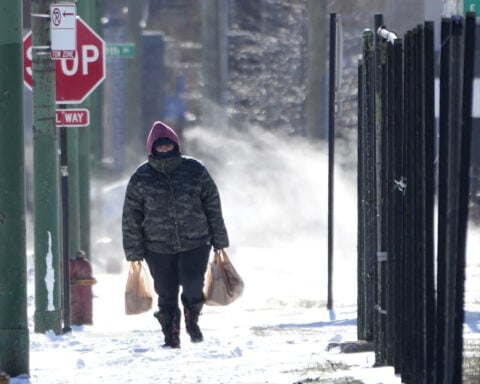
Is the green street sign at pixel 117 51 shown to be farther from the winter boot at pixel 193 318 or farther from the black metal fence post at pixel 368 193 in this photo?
the black metal fence post at pixel 368 193

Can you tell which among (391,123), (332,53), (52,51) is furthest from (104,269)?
(391,123)

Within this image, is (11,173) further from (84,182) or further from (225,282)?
(84,182)

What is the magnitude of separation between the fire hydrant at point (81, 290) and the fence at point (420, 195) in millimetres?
5301

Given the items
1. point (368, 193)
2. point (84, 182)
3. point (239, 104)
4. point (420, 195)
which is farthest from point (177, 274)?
point (239, 104)

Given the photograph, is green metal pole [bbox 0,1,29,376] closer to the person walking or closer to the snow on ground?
the snow on ground

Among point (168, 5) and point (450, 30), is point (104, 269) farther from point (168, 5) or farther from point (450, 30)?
point (168, 5)

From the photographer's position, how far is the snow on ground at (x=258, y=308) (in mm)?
9531

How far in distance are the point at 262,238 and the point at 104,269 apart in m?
3.96

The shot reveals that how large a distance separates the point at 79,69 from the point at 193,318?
3.39 metres

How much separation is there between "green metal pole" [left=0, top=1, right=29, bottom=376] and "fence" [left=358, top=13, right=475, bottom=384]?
2.08 metres

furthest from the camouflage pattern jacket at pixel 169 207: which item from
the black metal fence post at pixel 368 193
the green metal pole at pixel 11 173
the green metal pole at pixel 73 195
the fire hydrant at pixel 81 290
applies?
the green metal pole at pixel 73 195

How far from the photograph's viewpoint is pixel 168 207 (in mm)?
10844

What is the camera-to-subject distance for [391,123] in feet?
27.0

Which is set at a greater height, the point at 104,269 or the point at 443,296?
the point at 443,296
